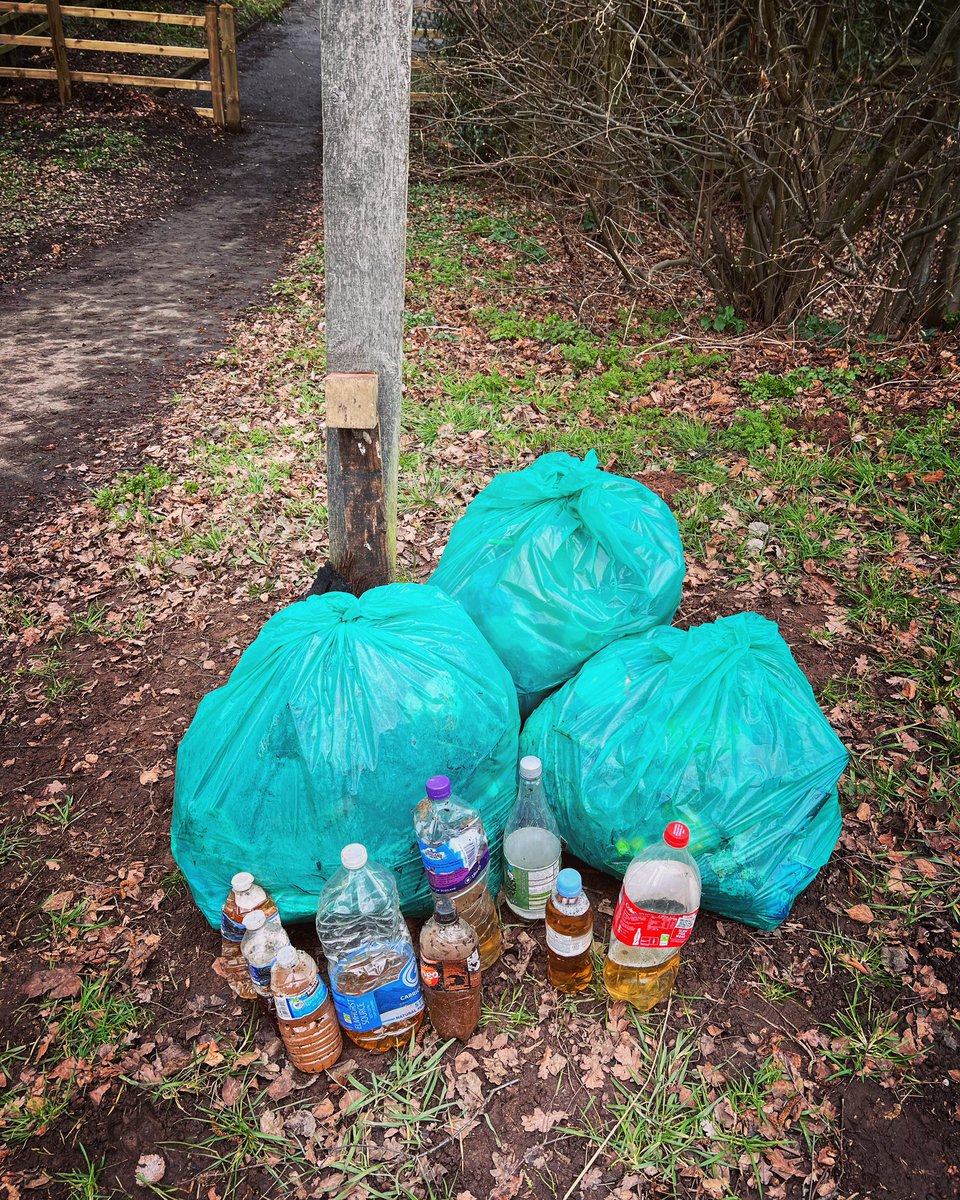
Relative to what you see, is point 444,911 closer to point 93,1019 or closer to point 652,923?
point 652,923

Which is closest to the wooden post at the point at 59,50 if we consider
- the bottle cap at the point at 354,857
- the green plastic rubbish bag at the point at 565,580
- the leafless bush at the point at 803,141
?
the leafless bush at the point at 803,141

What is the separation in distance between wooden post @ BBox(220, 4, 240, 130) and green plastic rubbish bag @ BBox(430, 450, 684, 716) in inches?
466

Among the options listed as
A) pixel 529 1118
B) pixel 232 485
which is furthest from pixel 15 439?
pixel 529 1118

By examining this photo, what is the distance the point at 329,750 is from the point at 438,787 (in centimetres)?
28

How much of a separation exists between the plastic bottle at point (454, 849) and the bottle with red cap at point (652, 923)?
1.15 ft

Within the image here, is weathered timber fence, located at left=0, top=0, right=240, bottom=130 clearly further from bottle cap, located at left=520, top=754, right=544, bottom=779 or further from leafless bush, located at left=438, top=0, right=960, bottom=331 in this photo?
bottle cap, located at left=520, top=754, right=544, bottom=779

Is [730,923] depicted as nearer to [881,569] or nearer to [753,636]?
[753,636]

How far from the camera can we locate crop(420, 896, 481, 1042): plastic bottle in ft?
6.08

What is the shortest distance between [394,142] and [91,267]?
6.65 m

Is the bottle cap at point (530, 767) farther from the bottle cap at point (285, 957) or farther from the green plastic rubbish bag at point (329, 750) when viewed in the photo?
the bottle cap at point (285, 957)

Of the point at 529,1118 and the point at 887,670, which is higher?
the point at 887,670

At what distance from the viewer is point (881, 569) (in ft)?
10.9

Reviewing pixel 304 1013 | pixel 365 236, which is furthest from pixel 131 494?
pixel 304 1013

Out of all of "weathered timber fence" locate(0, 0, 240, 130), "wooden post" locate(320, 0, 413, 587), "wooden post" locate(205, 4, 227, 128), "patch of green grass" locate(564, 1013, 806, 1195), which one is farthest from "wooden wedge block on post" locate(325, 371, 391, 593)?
"wooden post" locate(205, 4, 227, 128)
